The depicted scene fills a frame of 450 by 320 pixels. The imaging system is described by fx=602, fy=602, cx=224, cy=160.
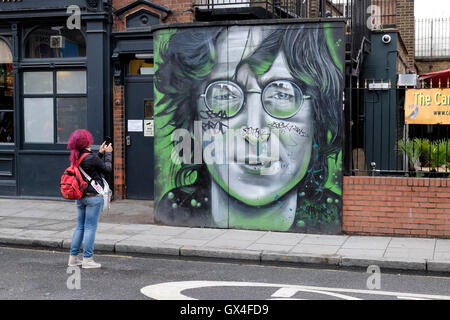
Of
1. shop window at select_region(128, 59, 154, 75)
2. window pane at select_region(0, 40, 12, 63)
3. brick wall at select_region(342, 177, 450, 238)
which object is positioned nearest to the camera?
brick wall at select_region(342, 177, 450, 238)

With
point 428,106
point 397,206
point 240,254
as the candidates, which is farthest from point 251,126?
point 428,106

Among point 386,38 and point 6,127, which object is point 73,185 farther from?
point 386,38

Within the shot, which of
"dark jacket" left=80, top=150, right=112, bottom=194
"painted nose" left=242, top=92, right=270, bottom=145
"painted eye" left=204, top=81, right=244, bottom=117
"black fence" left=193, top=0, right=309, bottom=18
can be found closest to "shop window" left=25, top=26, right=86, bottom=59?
"black fence" left=193, top=0, right=309, bottom=18

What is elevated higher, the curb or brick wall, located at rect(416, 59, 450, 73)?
brick wall, located at rect(416, 59, 450, 73)

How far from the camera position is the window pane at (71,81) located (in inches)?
512

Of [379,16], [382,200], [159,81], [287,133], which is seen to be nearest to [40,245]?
[159,81]

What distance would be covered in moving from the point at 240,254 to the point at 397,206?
276 centimetres

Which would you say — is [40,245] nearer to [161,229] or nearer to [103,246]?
[103,246]

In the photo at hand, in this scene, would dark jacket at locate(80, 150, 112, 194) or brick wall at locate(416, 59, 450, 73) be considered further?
brick wall at locate(416, 59, 450, 73)

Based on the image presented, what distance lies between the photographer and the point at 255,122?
10.1 metres

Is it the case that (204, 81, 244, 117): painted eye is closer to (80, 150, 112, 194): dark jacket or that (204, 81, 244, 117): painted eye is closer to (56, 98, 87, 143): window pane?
(80, 150, 112, 194): dark jacket

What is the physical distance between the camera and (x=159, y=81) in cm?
1066

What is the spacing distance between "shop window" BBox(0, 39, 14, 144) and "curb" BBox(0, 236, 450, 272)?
15.8 ft

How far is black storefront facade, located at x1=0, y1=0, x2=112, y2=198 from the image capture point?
1270 centimetres
